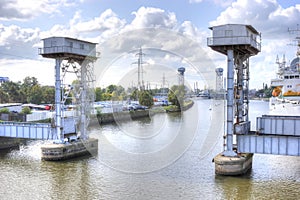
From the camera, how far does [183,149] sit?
37312 millimetres

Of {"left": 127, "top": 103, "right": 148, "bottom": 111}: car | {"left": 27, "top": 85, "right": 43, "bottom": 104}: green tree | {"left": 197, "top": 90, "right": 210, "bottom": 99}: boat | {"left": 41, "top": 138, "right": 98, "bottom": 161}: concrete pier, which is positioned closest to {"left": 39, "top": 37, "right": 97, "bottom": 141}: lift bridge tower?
{"left": 41, "top": 138, "right": 98, "bottom": 161}: concrete pier

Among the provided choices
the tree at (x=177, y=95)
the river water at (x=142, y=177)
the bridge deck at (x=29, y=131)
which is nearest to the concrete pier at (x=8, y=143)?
the river water at (x=142, y=177)

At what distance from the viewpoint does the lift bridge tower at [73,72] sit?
1216 inches

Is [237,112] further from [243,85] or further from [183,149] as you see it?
[183,149]

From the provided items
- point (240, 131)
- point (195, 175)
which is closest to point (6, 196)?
point (195, 175)

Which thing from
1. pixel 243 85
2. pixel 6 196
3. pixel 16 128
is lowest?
pixel 6 196

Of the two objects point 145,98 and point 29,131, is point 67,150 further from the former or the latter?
point 145,98

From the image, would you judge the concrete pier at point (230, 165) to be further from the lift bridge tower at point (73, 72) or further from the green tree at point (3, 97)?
the green tree at point (3, 97)

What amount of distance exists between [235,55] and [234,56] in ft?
0.34

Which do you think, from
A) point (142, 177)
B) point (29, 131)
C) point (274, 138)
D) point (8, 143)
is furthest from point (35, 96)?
point (274, 138)

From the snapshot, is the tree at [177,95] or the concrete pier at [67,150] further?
the tree at [177,95]

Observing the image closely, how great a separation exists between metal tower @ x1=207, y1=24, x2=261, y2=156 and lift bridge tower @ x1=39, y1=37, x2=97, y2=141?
12.1 meters

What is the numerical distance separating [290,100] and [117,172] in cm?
3139

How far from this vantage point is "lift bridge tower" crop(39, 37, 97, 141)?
30875 millimetres
